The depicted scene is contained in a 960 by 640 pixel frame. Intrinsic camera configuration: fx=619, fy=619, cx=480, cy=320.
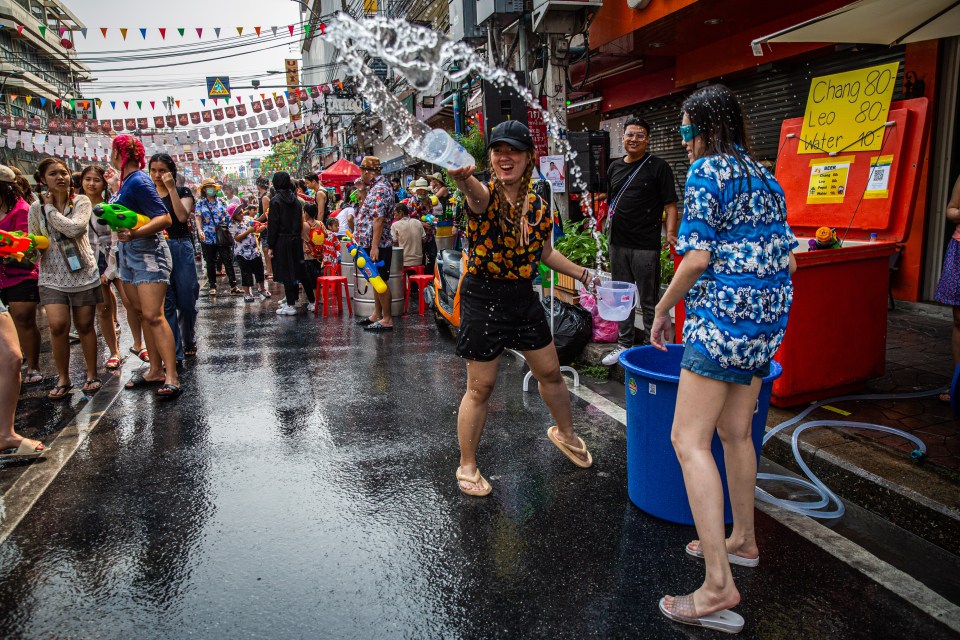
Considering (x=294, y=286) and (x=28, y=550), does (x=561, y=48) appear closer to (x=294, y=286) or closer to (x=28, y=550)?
(x=294, y=286)

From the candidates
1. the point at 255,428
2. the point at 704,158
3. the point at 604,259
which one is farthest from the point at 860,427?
the point at 255,428

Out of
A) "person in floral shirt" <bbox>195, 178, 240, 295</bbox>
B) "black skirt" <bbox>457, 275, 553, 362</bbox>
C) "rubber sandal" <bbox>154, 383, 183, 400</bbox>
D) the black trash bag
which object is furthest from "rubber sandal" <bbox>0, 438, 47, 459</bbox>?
"person in floral shirt" <bbox>195, 178, 240, 295</bbox>

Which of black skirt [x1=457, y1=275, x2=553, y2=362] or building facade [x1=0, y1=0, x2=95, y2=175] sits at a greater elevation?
building facade [x1=0, y1=0, x2=95, y2=175]

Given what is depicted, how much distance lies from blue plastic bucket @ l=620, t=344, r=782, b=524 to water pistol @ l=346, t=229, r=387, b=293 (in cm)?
536

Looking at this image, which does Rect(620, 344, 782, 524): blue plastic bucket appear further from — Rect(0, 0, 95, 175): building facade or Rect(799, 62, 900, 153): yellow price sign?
Rect(0, 0, 95, 175): building facade

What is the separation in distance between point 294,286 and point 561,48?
17.1ft

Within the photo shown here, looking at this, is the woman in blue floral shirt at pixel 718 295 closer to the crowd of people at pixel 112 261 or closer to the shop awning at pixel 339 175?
the crowd of people at pixel 112 261

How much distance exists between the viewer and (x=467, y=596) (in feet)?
8.40

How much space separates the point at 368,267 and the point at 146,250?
323 centimetres

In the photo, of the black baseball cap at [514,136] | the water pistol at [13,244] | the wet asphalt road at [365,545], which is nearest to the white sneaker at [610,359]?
the wet asphalt road at [365,545]

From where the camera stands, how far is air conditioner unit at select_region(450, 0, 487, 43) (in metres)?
9.73

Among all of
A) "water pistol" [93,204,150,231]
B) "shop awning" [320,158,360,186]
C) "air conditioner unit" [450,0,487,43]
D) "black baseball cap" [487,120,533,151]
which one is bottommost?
"water pistol" [93,204,150,231]

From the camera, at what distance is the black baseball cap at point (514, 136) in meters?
3.05

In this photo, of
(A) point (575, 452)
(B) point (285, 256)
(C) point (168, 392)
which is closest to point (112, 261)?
(C) point (168, 392)
